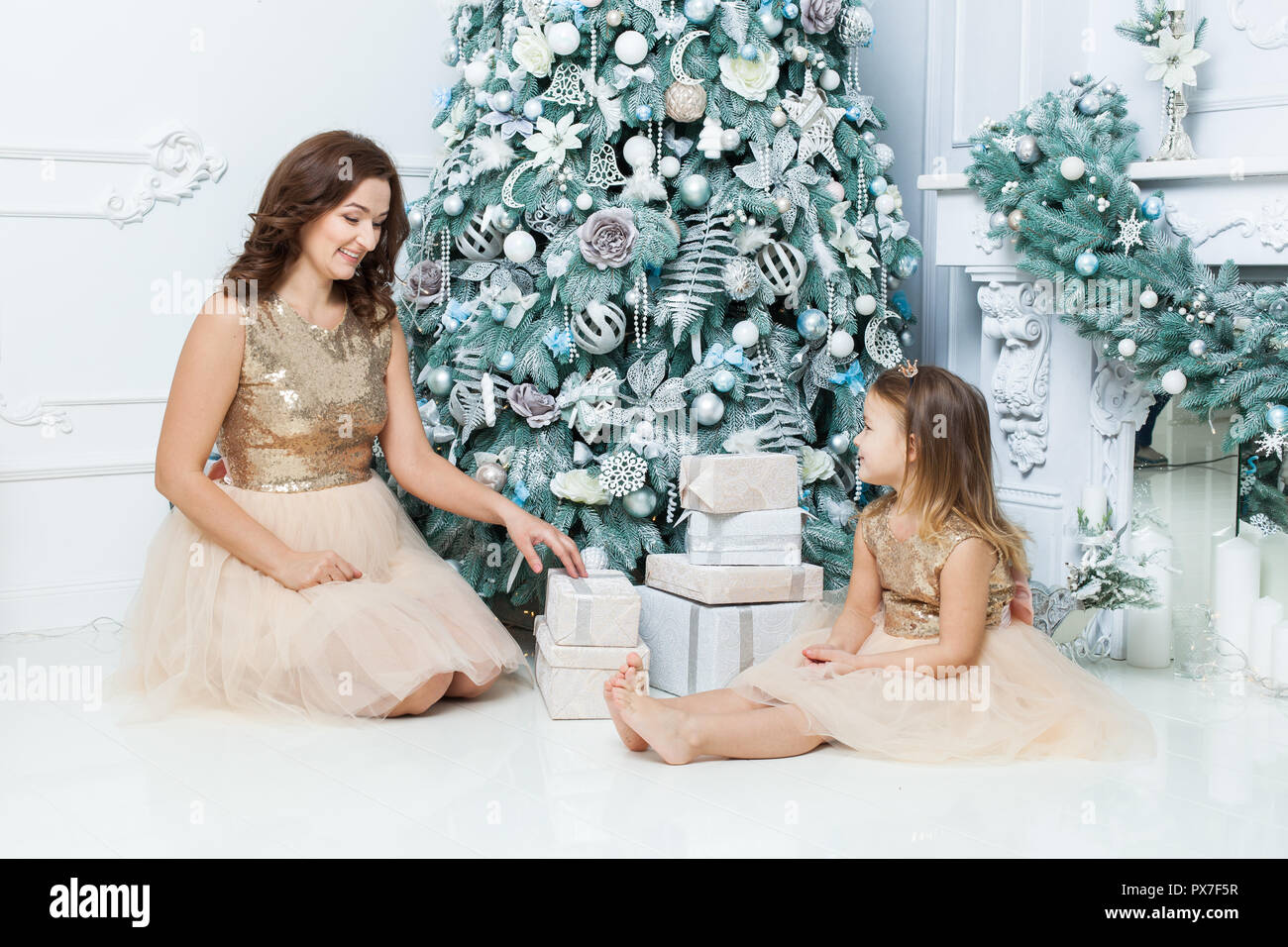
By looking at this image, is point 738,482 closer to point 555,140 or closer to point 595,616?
point 595,616

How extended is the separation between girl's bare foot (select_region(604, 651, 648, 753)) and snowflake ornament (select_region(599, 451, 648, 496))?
2.03 feet

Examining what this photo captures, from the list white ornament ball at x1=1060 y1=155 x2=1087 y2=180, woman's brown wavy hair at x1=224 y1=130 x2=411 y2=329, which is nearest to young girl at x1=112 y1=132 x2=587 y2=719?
woman's brown wavy hair at x1=224 y1=130 x2=411 y2=329

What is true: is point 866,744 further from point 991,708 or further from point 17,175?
point 17,175

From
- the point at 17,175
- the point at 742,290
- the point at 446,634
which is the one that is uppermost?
the point at 17,175

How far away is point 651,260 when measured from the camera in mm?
2857

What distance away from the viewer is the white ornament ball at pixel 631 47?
2.85 m

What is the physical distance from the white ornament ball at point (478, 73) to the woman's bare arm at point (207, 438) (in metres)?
0.85

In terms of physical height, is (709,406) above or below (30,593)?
above

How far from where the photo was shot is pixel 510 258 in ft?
10.0

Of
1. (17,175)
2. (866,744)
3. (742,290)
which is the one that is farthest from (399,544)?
(17,175)

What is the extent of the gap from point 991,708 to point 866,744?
0.24 metres

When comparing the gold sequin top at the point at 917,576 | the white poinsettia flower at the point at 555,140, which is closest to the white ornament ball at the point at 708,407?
the gold sequin top at the point at 917,576

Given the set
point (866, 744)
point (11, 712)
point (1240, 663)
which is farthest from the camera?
point (1240, 663)

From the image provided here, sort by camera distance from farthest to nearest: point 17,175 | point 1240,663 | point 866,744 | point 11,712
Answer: point 17,175, point 1240,663, point 11,712, point 866,744
